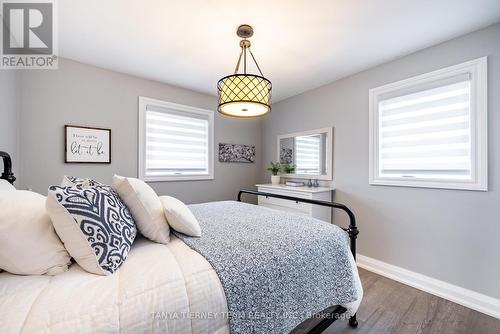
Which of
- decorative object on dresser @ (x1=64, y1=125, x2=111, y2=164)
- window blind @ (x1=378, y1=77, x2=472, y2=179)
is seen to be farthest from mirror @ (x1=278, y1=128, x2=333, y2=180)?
decorative object on dresser @ (x1=64, y1=125, x2=111, y2=164)

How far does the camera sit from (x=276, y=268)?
1.02 metres

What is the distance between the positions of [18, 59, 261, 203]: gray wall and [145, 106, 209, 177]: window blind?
174mm

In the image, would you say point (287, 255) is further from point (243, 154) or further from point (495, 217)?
point (243, 154)

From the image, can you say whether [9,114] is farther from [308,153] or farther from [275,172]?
[308,153]

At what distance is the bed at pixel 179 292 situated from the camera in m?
0.63

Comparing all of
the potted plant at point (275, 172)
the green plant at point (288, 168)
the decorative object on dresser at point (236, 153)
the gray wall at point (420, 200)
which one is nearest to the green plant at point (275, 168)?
the potted plant at point (275, 172)

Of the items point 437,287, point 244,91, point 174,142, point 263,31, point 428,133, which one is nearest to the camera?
point 244,91

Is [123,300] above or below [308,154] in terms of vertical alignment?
below

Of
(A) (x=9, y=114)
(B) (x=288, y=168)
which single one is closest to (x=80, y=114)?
(A) (x=9, y=114)

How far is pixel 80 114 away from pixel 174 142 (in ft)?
3.60

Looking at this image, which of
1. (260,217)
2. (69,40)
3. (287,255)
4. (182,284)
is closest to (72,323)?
(182,284)

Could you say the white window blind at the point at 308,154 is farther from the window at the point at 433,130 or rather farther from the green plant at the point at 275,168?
the window at the point at 433,130

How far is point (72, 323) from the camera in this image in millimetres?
609

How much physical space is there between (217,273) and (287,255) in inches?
15.5
